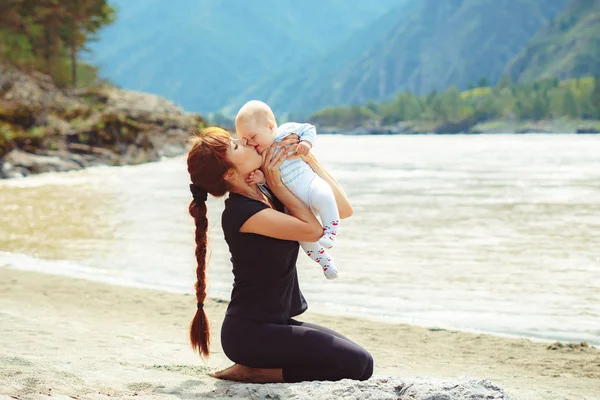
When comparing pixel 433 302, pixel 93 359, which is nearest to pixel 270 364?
pixel 93 359

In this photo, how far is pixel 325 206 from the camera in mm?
4922

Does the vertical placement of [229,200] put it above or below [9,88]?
below

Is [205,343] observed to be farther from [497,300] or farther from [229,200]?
[497,300]

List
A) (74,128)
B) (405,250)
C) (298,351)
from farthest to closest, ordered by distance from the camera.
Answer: (74,128) → (405,250) → (298,351)

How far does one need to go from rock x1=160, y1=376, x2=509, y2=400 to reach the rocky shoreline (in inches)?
1605

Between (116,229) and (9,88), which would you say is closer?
(116,229)

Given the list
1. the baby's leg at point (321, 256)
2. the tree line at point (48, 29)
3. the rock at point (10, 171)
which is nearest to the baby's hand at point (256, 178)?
the baby's leg at point (321, 256)

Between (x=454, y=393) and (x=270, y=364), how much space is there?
4.19ft

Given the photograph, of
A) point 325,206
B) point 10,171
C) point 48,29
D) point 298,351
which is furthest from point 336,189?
point 48,29

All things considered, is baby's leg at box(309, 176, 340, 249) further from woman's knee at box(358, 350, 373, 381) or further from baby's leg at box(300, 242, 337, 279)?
woman's knee at box(358, 350, 373, 381)

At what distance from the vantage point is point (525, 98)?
199750mm

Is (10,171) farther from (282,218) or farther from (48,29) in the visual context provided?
(282,218)

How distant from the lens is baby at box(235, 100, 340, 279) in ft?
16.1

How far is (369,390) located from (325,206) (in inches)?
43.5
